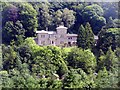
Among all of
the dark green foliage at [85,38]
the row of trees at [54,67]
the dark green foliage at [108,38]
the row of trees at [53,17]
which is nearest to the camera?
the row of trees at [54,67]

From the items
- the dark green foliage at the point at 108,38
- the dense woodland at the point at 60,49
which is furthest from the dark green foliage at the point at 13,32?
the dark green foliage at the point at 108,38

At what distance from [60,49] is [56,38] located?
0.65m

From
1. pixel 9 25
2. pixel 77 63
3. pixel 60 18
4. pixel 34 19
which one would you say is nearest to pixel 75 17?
pixel 60 18

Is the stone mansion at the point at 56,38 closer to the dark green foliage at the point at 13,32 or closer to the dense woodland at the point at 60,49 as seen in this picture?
the dense woodland at the point at 60,49

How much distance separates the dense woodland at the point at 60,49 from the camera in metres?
3.55

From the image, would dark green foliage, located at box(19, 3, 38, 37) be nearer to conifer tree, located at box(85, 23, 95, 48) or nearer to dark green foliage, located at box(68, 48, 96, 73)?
conifer tree, located at box(85, 23, 95, 48)

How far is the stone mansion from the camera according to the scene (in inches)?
217

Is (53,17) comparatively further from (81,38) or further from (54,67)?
(54,67)

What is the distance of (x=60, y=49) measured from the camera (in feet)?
16.8

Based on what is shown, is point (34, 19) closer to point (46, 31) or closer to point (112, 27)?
point (46, 31)

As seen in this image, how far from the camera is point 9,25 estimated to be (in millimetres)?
5562

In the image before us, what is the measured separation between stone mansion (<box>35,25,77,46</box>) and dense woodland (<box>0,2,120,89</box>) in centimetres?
13

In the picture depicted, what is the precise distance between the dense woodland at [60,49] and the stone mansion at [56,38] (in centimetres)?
13

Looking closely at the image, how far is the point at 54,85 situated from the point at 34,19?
2727mm
